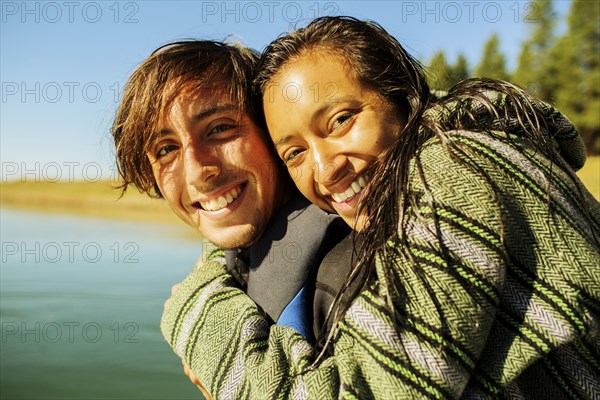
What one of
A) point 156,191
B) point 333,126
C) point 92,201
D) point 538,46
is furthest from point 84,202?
point 333,126

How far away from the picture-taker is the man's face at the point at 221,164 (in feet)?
7.45

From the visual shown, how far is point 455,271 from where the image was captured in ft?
4.57

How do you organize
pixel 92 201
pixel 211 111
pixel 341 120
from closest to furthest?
1. pixel 341 120
2. pixel 211 111
3. pixel 92 201

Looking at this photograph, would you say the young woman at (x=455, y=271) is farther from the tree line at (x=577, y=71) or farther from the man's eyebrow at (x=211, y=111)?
the tree line at (x=577, y=71)

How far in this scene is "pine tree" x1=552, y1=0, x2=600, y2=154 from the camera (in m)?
26.2

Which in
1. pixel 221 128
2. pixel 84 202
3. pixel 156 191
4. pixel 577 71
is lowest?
pixel 84 202

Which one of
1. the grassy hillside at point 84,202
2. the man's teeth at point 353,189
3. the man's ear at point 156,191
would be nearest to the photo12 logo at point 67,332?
the man's ear at point 156,191

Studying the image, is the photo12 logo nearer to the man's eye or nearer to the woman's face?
the man's eye

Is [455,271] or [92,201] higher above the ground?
[455,271]

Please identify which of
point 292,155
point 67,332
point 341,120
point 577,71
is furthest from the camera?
point 577,71

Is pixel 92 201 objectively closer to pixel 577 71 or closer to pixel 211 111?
pixel 577 71

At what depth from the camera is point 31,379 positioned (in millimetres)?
4188

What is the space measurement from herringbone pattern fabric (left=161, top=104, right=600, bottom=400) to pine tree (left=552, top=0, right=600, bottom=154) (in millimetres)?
26658

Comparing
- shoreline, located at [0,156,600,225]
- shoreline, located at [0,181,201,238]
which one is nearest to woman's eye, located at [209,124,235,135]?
shoreline, located at [0,156,600,225]
